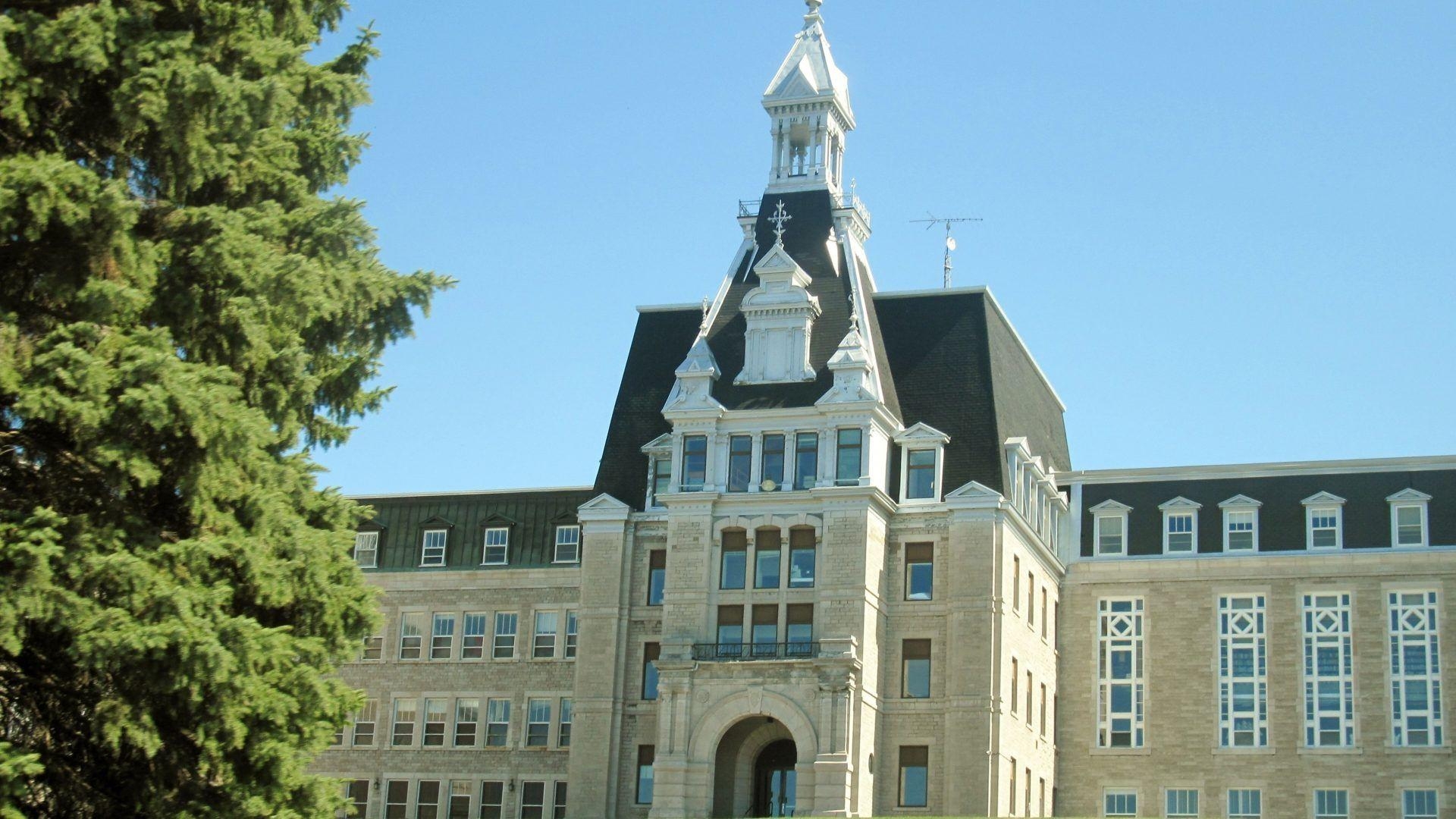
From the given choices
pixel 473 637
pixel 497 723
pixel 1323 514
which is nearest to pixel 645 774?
pixel 497 723

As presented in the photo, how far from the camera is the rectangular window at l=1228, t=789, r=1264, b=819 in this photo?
212ft

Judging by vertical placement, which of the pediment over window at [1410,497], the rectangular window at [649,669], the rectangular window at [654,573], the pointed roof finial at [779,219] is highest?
the pointed roof finial at [779,219]

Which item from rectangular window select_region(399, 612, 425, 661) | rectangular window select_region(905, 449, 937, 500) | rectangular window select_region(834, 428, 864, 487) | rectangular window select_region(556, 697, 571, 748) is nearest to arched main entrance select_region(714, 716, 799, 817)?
rectangular window select_region(834, 428, 864, 487)

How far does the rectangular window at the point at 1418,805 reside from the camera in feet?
206

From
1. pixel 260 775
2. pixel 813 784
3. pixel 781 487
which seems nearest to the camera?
pixel 260 775

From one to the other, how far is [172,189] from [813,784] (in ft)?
107

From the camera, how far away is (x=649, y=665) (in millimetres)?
63719

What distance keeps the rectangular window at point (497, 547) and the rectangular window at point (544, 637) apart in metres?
2.90

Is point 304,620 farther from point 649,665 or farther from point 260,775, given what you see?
point 649,665

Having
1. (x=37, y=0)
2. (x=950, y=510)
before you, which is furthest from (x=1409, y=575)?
(x=37, y=0)

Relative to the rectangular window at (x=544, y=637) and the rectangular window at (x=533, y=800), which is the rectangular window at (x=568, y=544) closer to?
the rectangular window at (x=544, y=637)

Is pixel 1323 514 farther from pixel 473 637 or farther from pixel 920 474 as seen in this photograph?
pixel 473 637

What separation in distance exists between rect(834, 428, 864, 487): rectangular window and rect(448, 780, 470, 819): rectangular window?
20.4 meters

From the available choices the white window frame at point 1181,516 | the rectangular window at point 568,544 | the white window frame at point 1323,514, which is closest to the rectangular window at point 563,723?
the rectangular window at point 568,544
